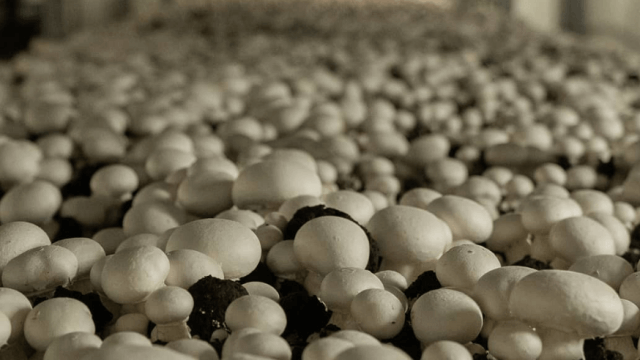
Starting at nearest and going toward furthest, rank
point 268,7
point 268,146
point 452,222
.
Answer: point 452,222
point 268,146
point 268,7

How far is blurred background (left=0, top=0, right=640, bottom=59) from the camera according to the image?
472cm

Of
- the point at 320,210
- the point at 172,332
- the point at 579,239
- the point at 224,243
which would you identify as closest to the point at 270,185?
the point at 320,210

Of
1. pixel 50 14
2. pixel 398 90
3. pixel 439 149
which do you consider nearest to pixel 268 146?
pixel 439 149

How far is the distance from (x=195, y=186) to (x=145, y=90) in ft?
3.96

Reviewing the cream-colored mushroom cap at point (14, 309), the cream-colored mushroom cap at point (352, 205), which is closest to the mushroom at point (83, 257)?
the cream-colored mushroom cap at point (14, 309)

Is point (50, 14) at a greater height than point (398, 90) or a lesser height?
lesser

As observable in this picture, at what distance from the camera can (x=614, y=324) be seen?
75 centimetres

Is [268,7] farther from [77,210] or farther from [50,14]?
[77,210]

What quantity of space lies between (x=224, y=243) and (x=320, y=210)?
18cm

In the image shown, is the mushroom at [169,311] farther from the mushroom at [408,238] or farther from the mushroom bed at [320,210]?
the mushroom at [408,238]

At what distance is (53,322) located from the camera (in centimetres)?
75

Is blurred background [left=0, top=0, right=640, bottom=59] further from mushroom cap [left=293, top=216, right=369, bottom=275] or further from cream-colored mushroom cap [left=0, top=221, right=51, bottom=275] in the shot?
mushroom cap [left=293, top=216, right=369, bottom=275]

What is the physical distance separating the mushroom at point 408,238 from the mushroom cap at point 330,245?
6 centimetres

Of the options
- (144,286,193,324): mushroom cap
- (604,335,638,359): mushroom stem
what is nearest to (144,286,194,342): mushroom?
(144,286,193,324): mushroom cap
